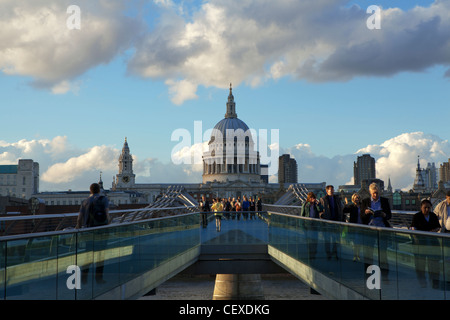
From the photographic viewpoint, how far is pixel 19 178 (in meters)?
184

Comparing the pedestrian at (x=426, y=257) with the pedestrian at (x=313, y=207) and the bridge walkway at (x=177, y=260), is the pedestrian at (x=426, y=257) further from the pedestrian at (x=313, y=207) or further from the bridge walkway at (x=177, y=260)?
the pedestrian at (x=313, y=207)

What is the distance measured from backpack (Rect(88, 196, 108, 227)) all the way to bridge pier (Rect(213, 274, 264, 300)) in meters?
23.1

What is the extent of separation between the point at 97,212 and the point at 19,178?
185 m

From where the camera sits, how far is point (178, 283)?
6744cm

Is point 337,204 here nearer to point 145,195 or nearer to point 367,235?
point 367,235

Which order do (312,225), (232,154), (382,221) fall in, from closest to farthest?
(382,221) → (312,225) → (232,154)

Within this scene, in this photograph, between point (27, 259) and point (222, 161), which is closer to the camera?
point (27, 259)

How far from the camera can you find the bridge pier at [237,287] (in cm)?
3234

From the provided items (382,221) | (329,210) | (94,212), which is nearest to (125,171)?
(329,210)

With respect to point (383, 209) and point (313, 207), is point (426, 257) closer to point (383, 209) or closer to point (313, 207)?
point (383, 209)

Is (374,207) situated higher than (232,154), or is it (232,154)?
(232,154)
